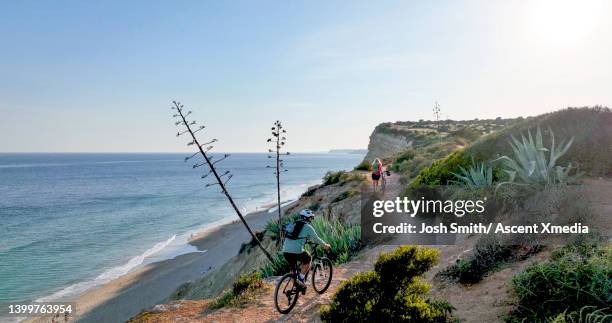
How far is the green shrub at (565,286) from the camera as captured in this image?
4.82m

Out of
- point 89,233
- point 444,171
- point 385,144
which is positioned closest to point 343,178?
point 444,171

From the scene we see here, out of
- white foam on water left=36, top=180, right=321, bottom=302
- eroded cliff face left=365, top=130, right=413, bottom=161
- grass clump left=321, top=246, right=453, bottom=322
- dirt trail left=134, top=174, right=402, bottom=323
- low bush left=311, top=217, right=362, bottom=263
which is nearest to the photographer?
grass clump left=321, top=246, right=453, bottom=322

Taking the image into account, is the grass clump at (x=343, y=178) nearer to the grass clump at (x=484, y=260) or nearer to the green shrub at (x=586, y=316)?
the grass clump at (x=484, y=260)

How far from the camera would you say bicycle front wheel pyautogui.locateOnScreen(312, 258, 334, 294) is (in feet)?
27.7

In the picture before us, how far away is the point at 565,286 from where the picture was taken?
517 centimetres

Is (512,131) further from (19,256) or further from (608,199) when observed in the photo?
(19,256)

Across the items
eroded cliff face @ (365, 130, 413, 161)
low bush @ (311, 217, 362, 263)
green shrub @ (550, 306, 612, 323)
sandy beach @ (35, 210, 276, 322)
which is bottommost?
sandy beach @ (35, 210, 276, 322)

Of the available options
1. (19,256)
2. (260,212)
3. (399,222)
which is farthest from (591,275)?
(260,212)

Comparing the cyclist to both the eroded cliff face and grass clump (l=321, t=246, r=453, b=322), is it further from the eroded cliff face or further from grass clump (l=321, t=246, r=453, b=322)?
the eroded cliff face

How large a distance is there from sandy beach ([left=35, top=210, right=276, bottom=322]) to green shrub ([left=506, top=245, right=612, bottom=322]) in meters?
18.7

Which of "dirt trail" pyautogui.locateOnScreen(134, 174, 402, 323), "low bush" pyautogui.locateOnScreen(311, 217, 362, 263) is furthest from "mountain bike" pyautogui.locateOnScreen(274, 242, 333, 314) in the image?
"low bush" pyautogui.locateOnScreen(311, 217, 362, 263)

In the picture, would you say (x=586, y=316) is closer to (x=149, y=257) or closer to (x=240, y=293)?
(x=240, y=293)

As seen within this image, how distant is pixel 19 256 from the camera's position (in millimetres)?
29703

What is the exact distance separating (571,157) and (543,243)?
21.0 ft
